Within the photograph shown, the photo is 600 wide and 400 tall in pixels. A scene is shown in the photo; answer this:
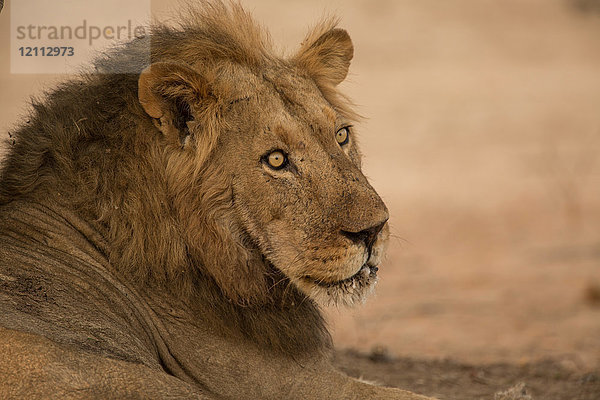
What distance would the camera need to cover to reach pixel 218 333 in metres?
4.29

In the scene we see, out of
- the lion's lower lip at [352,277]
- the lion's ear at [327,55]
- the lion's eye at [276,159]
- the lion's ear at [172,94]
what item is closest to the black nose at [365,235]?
the lion's lower lip at [352,277]

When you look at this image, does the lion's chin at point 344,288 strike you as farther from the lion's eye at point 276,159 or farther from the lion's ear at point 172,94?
the lion's ear at point 172,94

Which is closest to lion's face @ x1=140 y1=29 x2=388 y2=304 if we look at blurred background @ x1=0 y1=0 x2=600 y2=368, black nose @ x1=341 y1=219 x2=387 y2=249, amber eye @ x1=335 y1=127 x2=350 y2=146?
black nose @ x1=341 y1=219 x2=387 y2=249

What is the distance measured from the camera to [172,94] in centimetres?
423

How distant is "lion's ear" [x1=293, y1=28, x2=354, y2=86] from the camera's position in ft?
16.3

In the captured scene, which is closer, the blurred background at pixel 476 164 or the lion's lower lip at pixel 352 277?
the lion's lower lip at pixel 352 277

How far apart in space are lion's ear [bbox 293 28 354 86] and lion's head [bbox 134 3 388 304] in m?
0.59

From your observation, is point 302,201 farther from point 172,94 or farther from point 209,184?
point 172,94

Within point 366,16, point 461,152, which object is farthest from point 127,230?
point 366,16

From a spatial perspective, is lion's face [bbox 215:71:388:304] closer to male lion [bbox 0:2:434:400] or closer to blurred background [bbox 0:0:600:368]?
male lion [bbox 0:2:434:400]

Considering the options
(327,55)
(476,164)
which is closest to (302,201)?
(327,55)

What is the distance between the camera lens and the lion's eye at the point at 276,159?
425 centimetres

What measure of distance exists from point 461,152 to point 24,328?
11.8m

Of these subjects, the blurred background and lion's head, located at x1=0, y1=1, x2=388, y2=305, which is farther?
the blurred background
